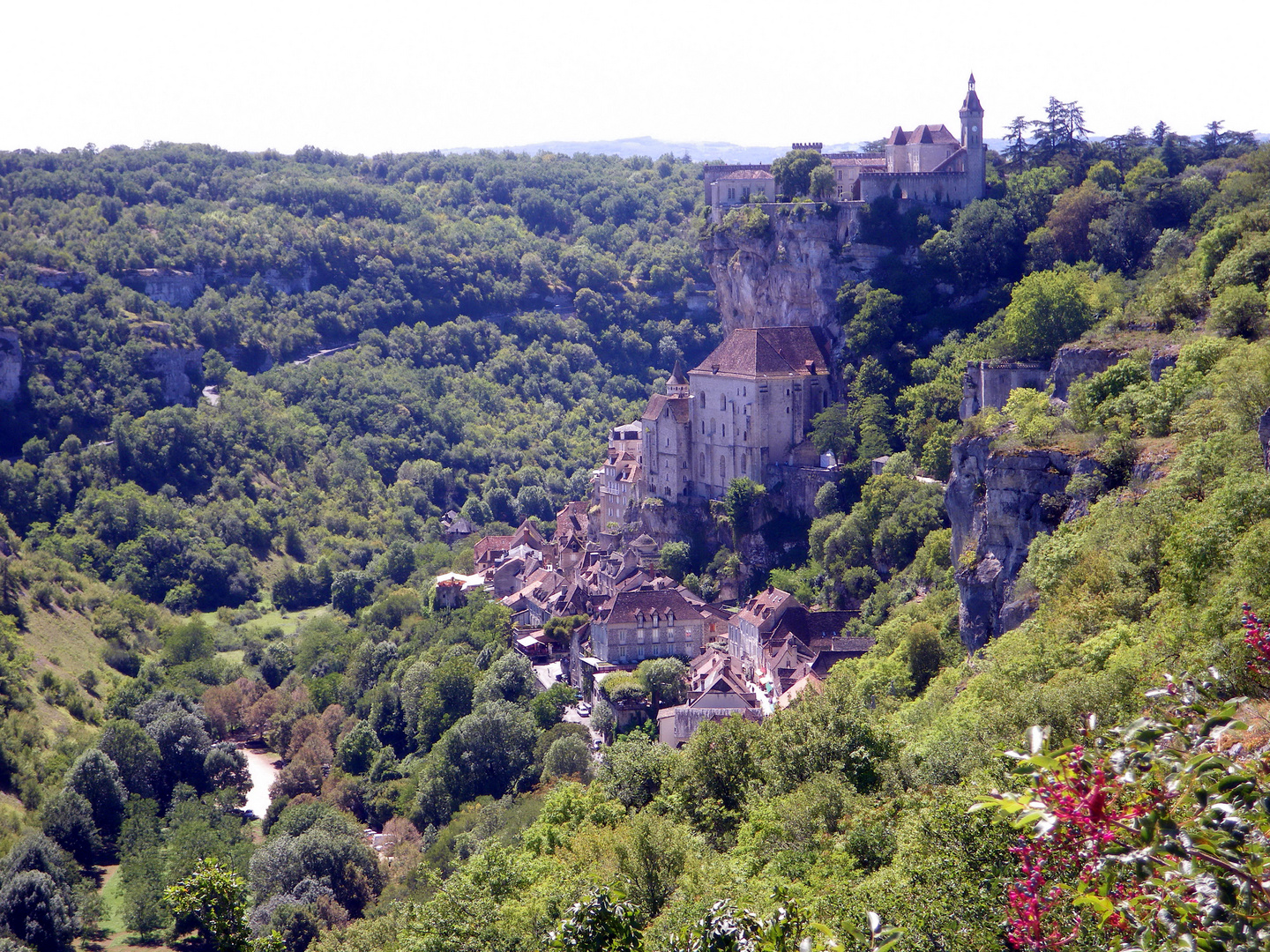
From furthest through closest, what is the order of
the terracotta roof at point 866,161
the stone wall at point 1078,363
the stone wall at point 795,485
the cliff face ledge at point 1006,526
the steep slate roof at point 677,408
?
the terracotta roof at point 866,161
the steep slate roof at point 677,408
the stone wall at point 795,485
the stone wall at point 1078,363
the cliff face ledge at point 1006,526

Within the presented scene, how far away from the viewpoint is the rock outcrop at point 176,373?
11875cm

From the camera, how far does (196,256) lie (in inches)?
5359

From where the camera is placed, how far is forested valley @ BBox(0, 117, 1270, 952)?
63.3ft

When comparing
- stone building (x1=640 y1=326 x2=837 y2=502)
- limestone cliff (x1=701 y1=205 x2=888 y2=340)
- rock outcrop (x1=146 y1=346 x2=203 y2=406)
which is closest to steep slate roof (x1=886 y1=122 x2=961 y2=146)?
limestone cliff (x1=701 y1=205 x2=888 y2=340)

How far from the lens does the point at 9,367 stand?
10794 cm

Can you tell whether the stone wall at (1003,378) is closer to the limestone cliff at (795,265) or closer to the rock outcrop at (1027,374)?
the rock outcrop at (1027,374)

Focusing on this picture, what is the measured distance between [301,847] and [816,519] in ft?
97.3

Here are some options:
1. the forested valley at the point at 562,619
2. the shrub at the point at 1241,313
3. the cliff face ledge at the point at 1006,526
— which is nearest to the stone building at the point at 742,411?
the forested valley at the point at 562,619

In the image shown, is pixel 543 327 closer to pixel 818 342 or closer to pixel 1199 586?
pixel 818 342

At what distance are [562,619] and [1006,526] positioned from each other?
106 feet

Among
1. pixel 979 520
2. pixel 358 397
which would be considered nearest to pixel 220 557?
pixel 358 397

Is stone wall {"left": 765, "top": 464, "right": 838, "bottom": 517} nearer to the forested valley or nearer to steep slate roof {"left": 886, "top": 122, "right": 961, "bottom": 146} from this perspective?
the forested valley

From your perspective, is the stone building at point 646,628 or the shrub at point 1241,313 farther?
the stone building at point 646,628

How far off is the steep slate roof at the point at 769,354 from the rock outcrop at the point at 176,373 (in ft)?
212
